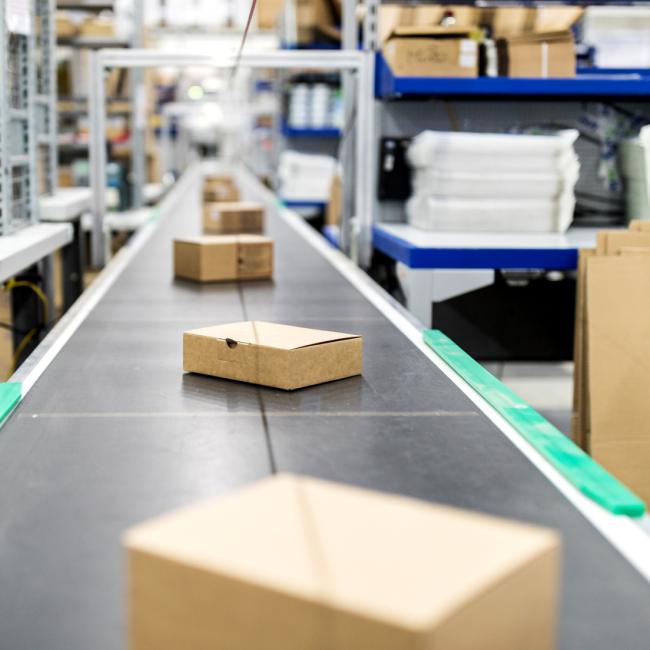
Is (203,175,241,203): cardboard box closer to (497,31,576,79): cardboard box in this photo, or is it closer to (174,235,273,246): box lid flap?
(497,31,576,79): cardboard box

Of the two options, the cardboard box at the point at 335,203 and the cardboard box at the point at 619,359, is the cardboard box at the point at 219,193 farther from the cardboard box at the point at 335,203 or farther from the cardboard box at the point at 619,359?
the cardboard box at the point at 619,359

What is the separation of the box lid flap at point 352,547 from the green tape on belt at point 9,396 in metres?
0.75

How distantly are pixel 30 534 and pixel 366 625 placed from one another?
526mm

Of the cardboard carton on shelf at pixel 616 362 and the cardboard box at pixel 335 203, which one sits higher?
the cardboard box at pixel 335 203

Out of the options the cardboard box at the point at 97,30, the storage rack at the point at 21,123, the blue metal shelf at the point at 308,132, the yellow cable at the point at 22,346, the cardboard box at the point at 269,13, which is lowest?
the yellow cable at the point at 22,346

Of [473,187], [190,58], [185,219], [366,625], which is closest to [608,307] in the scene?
[473,187]

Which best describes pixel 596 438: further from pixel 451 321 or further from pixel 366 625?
pixel 366 625

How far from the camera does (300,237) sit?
4719 millimetres

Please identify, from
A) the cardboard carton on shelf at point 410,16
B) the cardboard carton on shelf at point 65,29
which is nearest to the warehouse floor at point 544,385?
the cardboard carton on shelf at point 410,16

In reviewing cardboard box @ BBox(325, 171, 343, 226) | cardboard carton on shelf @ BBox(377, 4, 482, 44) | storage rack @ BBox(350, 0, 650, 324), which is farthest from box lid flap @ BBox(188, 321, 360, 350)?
cardboard box @ BBox(325, 171, 343, 226)

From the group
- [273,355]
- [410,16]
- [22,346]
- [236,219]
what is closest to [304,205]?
[410,16]

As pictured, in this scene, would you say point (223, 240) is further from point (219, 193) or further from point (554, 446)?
point (219, 193)

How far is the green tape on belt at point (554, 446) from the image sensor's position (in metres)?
1.11

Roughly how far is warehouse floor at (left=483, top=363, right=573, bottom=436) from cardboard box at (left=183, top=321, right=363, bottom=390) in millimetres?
2322
